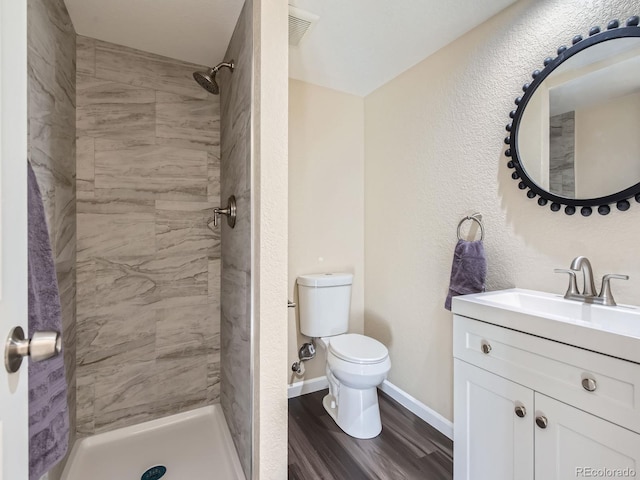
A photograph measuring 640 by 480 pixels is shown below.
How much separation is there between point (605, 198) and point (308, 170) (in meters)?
1.61

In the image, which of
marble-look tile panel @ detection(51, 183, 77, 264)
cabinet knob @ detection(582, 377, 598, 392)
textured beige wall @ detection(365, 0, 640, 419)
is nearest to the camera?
cabinet knob @ detection(582, 377, 598, 392)

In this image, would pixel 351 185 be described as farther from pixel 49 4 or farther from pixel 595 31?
pixel 49 4

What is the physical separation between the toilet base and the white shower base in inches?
25.0

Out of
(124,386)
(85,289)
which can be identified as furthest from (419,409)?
(85,289)

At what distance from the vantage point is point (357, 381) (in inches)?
64.5

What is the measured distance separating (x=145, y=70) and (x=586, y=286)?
2543 millimetres

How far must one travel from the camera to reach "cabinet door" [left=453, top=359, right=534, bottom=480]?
3.29 ft

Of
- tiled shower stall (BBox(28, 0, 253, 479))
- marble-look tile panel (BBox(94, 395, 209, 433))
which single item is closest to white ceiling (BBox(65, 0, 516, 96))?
tiled shower stall (BBox(28, 0, 253, 479))

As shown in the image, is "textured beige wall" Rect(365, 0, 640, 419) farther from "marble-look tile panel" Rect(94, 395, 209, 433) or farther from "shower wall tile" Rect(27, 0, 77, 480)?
"shower wall tile" Rect(27, 0, 77, 480)

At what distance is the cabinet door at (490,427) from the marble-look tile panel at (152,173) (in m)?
1.84

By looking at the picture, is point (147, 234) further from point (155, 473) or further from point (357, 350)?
point (357, 350)

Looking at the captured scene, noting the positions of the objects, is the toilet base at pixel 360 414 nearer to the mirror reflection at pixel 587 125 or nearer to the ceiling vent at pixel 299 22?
the mirror reflection at pixel 587 125

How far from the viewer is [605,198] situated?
43.9 inches

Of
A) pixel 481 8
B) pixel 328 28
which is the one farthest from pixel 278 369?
pixel 481 8
